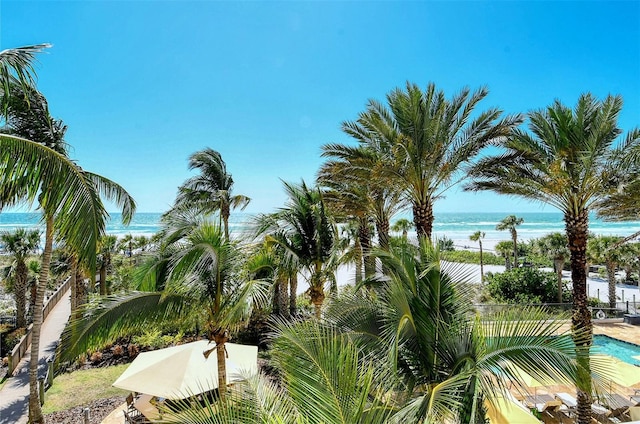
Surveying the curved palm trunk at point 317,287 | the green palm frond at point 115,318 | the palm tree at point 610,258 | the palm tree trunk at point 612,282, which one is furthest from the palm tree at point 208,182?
the palm tree trunk at point 612,282

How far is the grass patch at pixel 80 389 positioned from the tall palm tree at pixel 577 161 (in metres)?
12.8

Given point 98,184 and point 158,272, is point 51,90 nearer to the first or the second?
point 98,184

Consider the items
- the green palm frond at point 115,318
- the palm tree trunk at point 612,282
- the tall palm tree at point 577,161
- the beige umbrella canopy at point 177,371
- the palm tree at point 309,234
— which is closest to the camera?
the green palm frond at point 115,318

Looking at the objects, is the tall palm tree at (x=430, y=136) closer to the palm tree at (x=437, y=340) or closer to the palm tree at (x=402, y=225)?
the palm tree at (x=437, y=340)

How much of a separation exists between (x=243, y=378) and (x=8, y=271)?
23.0 metres

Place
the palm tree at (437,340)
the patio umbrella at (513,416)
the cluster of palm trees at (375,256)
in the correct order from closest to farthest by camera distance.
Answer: the cluster of palm trees at (375,256)
the palm tree at (437,340)
the patio umbrella at (513,416)

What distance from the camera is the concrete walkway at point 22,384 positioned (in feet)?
32.3

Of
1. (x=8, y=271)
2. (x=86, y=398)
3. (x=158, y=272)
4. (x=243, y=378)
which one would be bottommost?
(x=86, y=398)

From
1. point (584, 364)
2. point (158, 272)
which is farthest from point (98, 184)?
point (584, 364)

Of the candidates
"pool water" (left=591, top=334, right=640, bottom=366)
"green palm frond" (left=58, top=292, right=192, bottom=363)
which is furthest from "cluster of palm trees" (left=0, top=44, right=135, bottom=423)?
"pool water" (left=591, top=334, right=640, bottom=366)

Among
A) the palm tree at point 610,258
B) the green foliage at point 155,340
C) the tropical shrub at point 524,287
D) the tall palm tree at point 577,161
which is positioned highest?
the tall palm tree at point 577,161

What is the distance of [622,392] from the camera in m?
10.9

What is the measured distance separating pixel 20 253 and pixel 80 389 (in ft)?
39.0

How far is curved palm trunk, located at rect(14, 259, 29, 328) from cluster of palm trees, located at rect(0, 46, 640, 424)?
13.0m
